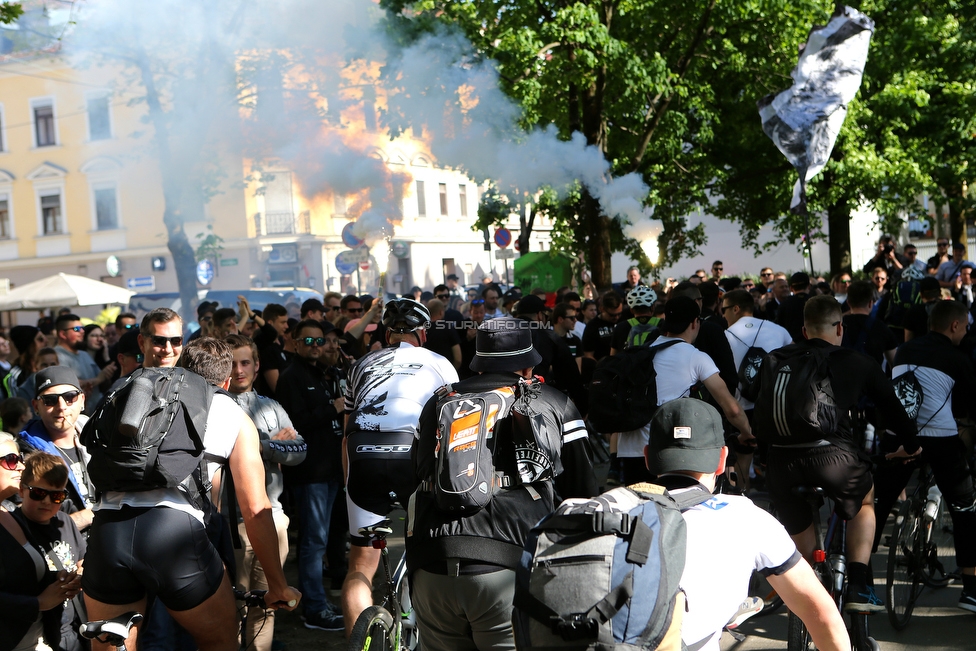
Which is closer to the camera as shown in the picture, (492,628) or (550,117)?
(492,628)

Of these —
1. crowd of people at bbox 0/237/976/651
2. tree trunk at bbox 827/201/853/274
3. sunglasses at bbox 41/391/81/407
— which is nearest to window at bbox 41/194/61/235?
tree trunk at bbox 827/201/853/274

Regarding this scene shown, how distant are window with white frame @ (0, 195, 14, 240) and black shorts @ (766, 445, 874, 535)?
3207 cm

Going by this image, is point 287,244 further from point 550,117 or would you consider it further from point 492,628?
point 492,628

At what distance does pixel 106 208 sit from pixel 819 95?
23.0 metres

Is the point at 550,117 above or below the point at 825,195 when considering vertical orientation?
above

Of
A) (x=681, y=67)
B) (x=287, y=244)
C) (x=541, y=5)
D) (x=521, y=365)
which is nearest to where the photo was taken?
(x=521, y=365)

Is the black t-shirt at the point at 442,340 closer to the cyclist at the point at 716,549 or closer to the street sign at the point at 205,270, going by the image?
the cyclist at the point at 716,549

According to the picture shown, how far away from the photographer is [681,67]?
16.9m

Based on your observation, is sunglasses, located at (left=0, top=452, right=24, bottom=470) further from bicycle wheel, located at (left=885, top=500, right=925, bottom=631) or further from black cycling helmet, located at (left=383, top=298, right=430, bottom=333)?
bicycle wheel, located at (left=885, top=500, right=925, bottom=631)

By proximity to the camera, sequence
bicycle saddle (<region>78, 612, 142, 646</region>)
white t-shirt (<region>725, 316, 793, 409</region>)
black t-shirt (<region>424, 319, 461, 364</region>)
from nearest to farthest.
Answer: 1. bicycle saddle (<region>78, 612, 142, 646</region>)
2. white t-shirt (<region>725, 316, 793, 409</region>)
3. black t-shirt (<region>424, 319, 461, 364</region>)

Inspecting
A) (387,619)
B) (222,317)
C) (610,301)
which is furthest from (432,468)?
(610,301)

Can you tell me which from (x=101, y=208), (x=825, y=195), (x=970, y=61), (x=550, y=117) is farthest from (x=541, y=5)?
(x=101, y=208)

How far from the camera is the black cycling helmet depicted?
4613 millimetres

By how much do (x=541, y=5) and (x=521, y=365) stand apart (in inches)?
506
